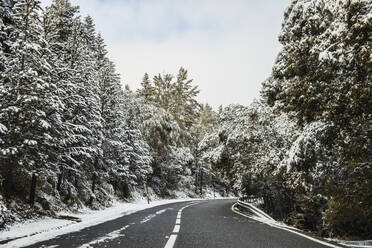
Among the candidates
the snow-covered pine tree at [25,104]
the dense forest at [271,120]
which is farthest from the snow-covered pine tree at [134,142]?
the snow-covered pine tree at [25,104]

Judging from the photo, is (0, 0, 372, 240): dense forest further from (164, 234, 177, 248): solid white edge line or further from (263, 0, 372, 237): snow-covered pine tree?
(164, 234, 177, 248): solid white edge line

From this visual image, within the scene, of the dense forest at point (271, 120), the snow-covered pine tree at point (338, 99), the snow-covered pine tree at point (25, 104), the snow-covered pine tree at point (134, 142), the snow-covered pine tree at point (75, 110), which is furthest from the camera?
the snow-covered pine tree at point (134, 142)

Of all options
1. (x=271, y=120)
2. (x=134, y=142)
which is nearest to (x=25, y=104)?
(x=271, y=120)

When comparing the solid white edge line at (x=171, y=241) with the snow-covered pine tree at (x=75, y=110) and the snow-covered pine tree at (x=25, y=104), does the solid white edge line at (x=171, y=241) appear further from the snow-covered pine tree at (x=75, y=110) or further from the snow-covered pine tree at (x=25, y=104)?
the snow-covered pine tree at (x=75, y=110)

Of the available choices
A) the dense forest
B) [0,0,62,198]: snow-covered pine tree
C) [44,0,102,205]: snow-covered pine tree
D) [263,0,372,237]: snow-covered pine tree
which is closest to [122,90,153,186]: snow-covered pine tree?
the dense forest

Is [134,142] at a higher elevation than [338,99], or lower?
higher

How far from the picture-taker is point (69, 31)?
80.1ft

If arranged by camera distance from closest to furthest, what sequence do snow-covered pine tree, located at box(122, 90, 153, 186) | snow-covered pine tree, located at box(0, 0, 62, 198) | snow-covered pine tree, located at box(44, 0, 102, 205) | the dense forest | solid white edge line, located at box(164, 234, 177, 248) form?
solid white edge line, located at box(164, 234, 177, 248), the dense forest, snow-covered pine tree, located at box(0, 0, 62, 198), snow-covered pine tree, located at box(44, 0, 102, 205), snow-covered pine tree, located at box(122, 90, 153, 186)

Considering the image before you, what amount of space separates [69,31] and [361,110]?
81.5ft

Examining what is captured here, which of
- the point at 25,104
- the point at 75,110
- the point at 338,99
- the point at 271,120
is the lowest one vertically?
the point at 338,99

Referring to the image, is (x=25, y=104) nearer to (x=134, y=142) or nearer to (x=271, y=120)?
(x=271, y=120)

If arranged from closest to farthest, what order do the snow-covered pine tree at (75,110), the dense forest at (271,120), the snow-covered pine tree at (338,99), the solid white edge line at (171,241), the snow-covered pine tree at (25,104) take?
1. the solid white edge line at (171,241)
2. the snow-covered pine tree at (338,99)
3. the dense forest at (271,120)
4. the snow-covered pine tree at (25,104)
5. the snow-covered pine tree at (75,110)

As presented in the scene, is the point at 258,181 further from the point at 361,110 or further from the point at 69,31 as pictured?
the point at 69,31

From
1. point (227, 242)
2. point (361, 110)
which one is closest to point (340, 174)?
point (361, 110)
